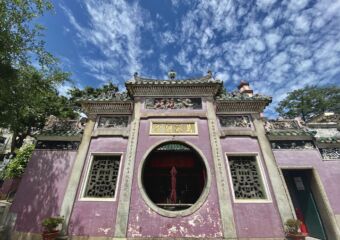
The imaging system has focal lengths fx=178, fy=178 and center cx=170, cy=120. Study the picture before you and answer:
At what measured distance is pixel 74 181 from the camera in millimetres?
6250

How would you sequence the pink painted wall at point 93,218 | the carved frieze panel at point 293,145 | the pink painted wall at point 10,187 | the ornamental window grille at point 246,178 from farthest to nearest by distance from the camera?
the pink painted wall at point 10,187 → the carved frieze panel at point 293,145 → the ornamental window grille at point 246,178 → the pink painted wall at point 93,218

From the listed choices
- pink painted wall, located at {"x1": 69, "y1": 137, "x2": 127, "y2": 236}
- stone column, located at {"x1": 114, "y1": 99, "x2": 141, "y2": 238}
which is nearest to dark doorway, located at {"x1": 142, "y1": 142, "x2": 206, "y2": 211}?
stone column, located at {"x1": 114, "y1": 99, "x2": 141, "y2": 238}

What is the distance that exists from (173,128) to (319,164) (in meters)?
5.45

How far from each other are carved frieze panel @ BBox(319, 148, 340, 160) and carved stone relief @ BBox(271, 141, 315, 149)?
1.45 feet

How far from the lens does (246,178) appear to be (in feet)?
20.9

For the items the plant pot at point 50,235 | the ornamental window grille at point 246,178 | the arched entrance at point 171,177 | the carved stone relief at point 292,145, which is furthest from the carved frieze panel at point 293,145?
the plant pot at point 50,235

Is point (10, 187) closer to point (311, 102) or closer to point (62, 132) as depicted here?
point (62, 132)

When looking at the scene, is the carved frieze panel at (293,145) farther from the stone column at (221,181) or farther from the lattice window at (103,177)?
the lattice window at (103,177)

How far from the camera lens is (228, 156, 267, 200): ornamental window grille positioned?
608 cm

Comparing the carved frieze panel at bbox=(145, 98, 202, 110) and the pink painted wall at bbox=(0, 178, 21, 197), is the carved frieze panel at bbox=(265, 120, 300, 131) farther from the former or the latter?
the pink painted wall at bbox=(0, 178, 21, 197)

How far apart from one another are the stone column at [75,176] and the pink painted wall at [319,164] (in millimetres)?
7244

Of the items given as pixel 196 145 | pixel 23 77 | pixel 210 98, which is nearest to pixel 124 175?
pixel 196 145

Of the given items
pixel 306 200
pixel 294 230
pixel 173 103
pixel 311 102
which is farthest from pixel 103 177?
pixel 311 102

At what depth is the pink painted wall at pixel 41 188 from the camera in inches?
229
